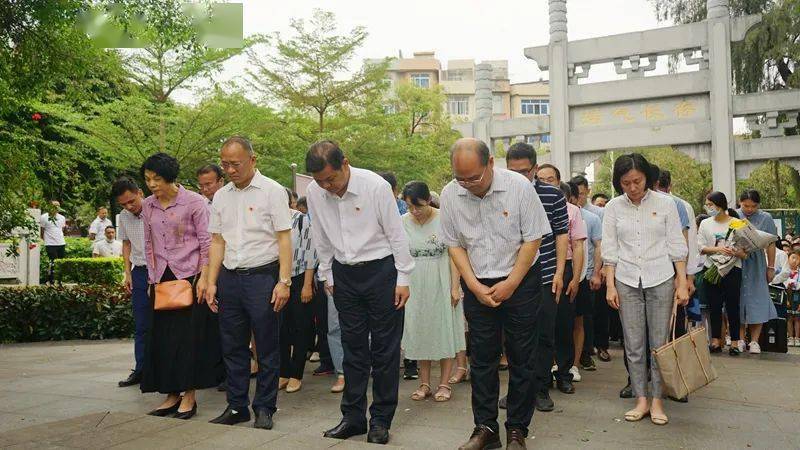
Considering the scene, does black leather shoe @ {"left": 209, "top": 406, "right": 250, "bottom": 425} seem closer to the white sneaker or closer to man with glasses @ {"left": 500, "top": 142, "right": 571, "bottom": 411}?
man with glasses @ {"left": 500, "top": 142, "right": 571, "bottom": 411}

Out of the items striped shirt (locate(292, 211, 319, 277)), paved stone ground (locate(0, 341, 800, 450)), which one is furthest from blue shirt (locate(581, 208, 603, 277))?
striped shirt (locate(292, 211, 319, 277))

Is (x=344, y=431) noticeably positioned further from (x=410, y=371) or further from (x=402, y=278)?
(x=410, y=371)

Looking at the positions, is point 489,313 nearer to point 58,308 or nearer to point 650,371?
point 650,371

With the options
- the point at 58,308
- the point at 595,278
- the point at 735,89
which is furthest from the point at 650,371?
the point at 735,89

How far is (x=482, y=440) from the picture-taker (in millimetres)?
4258

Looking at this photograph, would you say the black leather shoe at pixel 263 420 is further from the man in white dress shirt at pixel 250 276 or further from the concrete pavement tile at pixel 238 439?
A: the concrete pavement tile at pixel 238 439

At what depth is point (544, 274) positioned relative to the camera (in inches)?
190

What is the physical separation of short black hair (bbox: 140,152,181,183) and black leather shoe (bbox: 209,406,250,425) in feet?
5.56

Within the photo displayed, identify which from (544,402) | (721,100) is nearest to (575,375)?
(544,402)

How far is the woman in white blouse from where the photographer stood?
5.11m

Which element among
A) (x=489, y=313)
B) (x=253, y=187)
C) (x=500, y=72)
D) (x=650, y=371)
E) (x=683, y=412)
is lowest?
(x=683, y=412)

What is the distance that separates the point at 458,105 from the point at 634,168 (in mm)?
69614

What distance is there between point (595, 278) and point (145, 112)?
48.4 feet

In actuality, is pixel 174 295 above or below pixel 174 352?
above
